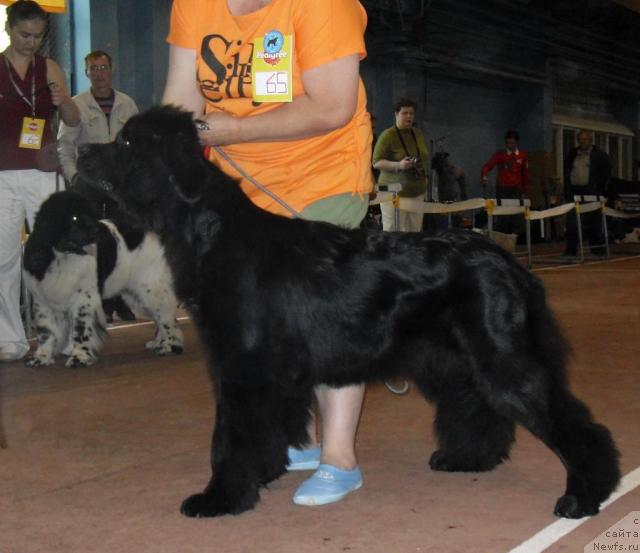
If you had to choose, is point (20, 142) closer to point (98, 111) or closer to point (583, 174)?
point (98, 111)

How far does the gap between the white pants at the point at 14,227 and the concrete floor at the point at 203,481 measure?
584 mm

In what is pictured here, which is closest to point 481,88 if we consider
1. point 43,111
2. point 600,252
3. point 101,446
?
point 600,252

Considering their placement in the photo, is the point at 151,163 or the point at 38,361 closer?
the point at 151,163

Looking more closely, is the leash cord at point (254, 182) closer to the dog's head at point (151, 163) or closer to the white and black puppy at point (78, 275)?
the dog's head at point (151, 163)

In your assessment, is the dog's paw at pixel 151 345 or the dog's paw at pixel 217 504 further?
the dog's paw at pixel 151 345

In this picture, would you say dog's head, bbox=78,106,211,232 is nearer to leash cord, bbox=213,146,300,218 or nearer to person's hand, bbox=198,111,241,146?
person's hand, bbox=198,111,241,146

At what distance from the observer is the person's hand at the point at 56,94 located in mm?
5883

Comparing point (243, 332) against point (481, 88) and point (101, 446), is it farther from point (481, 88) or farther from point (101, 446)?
point (481, 88)

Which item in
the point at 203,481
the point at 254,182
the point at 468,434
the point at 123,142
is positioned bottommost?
the point at 203,481

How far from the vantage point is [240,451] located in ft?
9.36

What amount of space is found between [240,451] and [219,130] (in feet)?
3.26

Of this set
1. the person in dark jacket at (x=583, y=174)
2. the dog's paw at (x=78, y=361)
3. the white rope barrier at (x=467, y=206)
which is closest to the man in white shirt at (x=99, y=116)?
the dog's paw at (x=78, y=361)

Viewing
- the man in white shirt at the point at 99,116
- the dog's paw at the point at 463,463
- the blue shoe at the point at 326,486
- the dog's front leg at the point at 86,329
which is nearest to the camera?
the blue shoe at the point at 326,486

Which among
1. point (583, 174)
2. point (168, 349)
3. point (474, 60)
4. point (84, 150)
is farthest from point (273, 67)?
point (474, 60)
